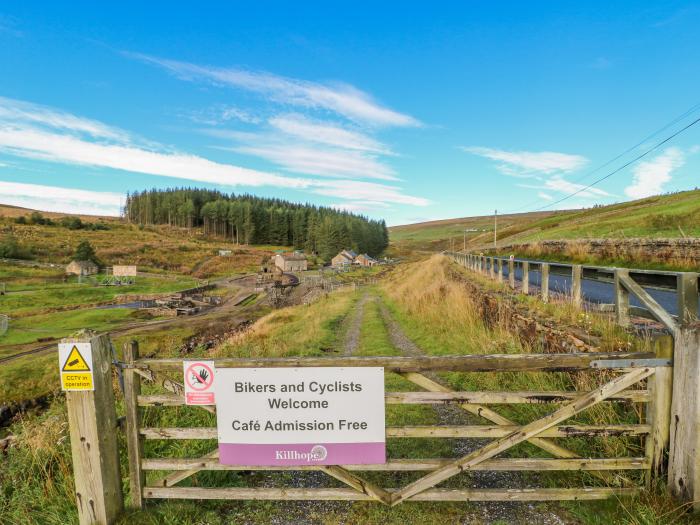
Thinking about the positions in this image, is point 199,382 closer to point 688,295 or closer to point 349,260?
point 688,295

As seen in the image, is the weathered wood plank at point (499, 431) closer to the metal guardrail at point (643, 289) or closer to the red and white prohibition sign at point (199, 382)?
the red and white prohibition sign at point (199, 382)

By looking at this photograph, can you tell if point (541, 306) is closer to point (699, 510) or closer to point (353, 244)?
point (699, 510)

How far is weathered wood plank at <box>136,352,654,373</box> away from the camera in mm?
3396

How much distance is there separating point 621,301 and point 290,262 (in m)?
87.6

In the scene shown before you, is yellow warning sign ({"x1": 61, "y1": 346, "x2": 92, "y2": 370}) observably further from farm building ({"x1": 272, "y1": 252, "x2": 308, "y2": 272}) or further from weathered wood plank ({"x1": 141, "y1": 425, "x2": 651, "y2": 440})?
farm building ({"x1": 272, "y1": 252, "x2": 308, "y2": 272})

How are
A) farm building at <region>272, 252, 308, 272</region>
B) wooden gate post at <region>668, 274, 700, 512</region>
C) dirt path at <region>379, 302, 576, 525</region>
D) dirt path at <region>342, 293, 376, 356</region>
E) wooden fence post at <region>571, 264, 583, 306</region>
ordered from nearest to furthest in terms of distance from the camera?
wooden gate post at <region>668, 274, 700, 512</region>
dirt path at <region>379, 302, 576, 525</region>
wooden fence post at <region>571, 264, 583, 306</region>
dirt path at <region>342, 293, 376, 356</region>
farm building at <region>272, 252, 308, 272</region>

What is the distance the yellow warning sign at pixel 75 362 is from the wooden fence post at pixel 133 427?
346 millimetres

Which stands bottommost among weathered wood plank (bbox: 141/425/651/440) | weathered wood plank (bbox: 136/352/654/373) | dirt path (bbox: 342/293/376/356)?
dirt path (bbox: 342/293/376/356)

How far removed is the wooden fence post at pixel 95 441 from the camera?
3.48 metres

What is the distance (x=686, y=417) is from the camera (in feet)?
10.9

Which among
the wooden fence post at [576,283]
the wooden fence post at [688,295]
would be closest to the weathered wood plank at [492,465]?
the wooden fence post at [688,295]

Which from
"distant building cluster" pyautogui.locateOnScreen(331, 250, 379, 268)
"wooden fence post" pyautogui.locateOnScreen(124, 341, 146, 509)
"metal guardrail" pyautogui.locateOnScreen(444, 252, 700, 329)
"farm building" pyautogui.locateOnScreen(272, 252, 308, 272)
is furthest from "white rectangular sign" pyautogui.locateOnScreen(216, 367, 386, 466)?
"distant building cluster" pyautogui.locateOnScreen(331, 250, 379, 268)

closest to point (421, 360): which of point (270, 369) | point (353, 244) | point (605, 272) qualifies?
point (270, 369)

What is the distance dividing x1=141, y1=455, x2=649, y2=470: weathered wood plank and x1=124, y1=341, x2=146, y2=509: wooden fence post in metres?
0.11
